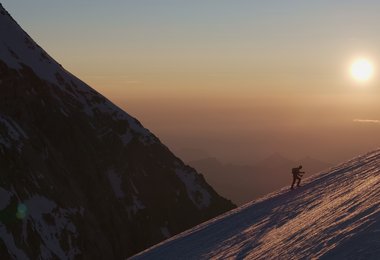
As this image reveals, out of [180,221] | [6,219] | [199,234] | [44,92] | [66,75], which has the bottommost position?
[180,221]

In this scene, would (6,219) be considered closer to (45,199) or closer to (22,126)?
(45,199)

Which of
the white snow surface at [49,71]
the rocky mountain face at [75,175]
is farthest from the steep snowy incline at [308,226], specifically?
the white snow surface at [49,71]

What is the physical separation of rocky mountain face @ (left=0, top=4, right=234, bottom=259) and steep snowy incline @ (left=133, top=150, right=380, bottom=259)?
37.9 m

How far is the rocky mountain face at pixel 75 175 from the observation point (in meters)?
66.0

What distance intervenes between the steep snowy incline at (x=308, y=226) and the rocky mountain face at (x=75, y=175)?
37.9m

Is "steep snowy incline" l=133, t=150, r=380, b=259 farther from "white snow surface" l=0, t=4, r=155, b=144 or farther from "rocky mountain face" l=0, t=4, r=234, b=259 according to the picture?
"white snow surface" l=0, t=4, r=155, b=144

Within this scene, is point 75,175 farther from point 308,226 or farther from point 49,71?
point 308,226

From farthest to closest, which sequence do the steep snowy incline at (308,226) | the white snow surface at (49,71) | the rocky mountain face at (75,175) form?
the white snow surface at (49,71) → the rocky mountain face at (75,175) → the steep snowy incline at (308,226)

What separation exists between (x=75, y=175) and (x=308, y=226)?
239 feet

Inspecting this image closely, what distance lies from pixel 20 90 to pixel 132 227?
3024 cm

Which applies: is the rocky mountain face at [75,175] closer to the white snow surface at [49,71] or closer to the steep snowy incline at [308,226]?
the white snow surface at [49,71]

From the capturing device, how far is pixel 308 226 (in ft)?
55.3

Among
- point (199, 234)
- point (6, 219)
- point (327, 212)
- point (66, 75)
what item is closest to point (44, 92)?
point (66, 75)

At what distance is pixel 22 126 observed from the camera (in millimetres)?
79938
